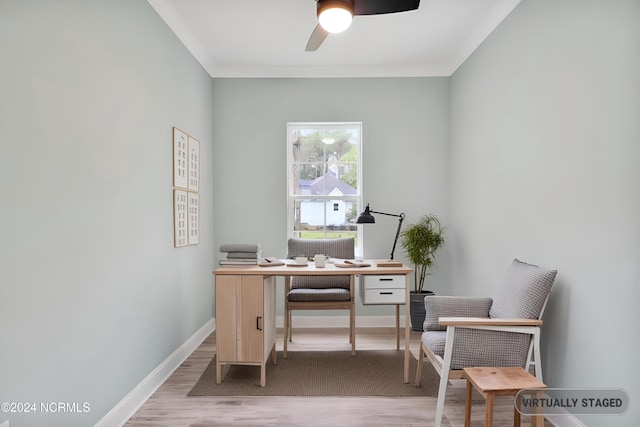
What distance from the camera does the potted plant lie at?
4191 millimetres

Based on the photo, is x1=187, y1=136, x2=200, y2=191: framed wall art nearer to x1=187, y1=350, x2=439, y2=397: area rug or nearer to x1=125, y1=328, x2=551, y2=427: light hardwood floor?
x1=187, y1=350, x2=439, y2=397: area rug

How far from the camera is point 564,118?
2.39 metres

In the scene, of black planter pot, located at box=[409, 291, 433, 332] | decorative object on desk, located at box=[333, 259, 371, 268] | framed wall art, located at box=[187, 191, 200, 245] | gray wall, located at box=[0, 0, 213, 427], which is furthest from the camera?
black planter pot, located at box=[409, 291, 433, 332]

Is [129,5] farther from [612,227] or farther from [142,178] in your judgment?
[612,227]

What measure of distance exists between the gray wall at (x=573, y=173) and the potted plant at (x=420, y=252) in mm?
810

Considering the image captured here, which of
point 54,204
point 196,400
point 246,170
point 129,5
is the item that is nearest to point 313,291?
point 196,400

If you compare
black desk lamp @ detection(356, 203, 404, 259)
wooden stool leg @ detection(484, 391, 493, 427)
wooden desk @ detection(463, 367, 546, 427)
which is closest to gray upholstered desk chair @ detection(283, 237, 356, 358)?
black desk lamp @ detection(356, 203, 404, 259)

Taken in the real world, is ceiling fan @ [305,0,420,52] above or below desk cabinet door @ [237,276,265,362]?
above

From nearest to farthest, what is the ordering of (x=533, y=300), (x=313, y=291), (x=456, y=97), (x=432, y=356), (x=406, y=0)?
(x=406, y=0), (x=533, y=300), (x=432, y=356), (x=313, y=291), (x=456, y=97)

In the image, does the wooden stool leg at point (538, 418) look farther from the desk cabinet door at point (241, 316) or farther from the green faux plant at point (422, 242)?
the green faux plant at point (422, 242)

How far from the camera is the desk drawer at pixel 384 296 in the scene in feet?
10.6

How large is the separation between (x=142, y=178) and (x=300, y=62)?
7.74 feet

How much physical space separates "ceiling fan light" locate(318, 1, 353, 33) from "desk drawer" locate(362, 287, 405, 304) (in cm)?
192

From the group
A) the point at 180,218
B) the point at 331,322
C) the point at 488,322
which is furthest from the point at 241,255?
the point at 331,322
